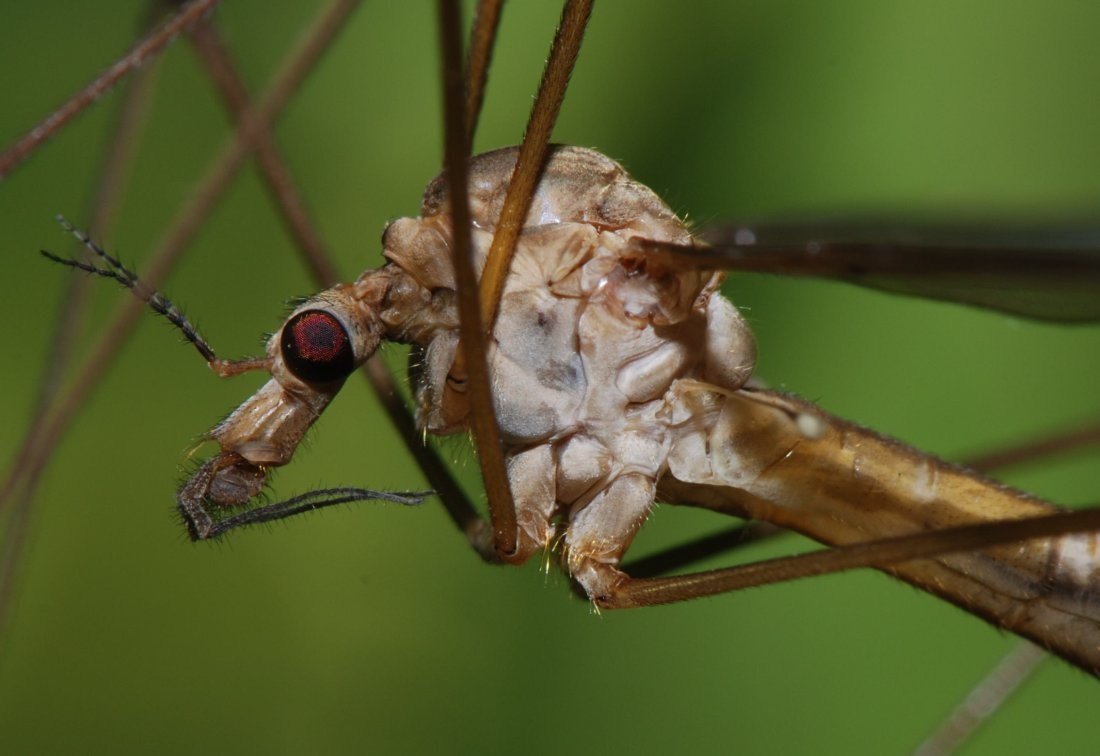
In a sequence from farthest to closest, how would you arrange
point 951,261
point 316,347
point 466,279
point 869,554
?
point 316,347
point 869,554
point 466,279
point 951,261

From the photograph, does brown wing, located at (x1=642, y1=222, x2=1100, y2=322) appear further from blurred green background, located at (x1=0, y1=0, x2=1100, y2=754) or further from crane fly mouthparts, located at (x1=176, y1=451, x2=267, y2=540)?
blurred green background, located at (x1=0, y1=0, x2=1100, y2=754)

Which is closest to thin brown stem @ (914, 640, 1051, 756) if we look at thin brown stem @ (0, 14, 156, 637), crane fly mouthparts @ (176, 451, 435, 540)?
crane fly mouthparts @ (176, 451, 435, 540)

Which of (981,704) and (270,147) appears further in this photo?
(981,704)

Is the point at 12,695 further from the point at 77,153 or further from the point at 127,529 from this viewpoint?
the point at 77,153

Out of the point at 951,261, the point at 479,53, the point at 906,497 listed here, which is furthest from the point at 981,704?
the point at 479,53

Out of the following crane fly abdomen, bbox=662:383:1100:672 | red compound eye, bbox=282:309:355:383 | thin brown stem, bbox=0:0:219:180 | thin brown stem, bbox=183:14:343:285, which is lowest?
crane fly abdomen, bbox=662:383:1100:672

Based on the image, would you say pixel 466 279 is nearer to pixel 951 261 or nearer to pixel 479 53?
pixel 479 53
